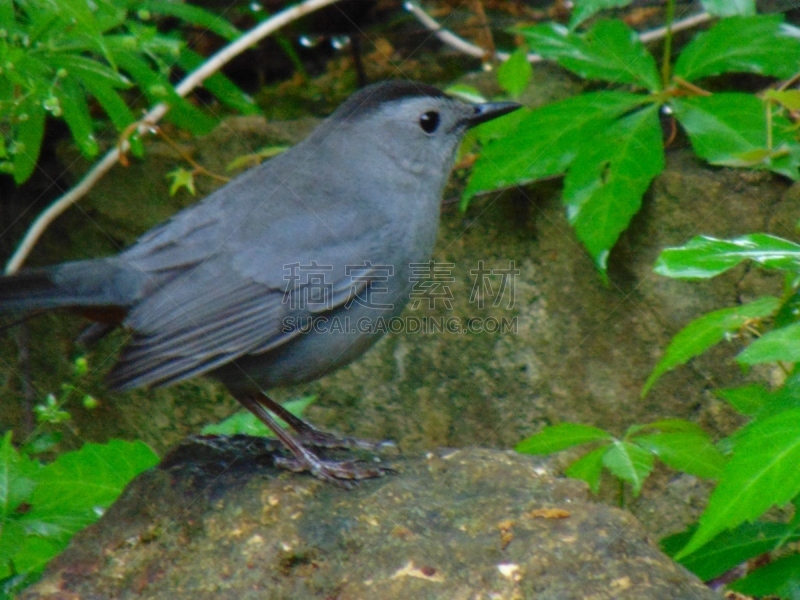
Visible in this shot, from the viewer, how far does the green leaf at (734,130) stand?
4.05 meters

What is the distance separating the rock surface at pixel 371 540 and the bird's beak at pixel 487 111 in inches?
58.2

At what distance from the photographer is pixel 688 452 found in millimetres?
3168

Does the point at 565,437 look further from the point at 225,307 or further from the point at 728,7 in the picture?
the point at 728,7

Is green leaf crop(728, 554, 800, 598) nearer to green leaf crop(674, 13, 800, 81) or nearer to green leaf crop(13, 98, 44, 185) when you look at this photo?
green leaf crop(674, 13, 800, 81)

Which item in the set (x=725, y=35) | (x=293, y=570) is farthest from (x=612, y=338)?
(x=293, y=570)

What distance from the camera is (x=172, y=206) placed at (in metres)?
5.41

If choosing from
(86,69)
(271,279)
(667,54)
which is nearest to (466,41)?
(667,54)

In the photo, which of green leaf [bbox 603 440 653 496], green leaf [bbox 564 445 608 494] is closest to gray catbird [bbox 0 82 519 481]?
green leaf [bbox 564 445 608 494]

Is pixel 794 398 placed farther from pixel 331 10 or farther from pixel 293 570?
pixel 331 10

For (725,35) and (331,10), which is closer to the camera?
(725,35)

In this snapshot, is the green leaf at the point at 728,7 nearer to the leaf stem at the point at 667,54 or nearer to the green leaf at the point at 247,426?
the leaf stem at the point at 667,54

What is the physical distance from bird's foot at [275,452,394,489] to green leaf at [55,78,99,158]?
168 cm

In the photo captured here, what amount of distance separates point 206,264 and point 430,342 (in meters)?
1.69

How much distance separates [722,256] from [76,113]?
266 cm
